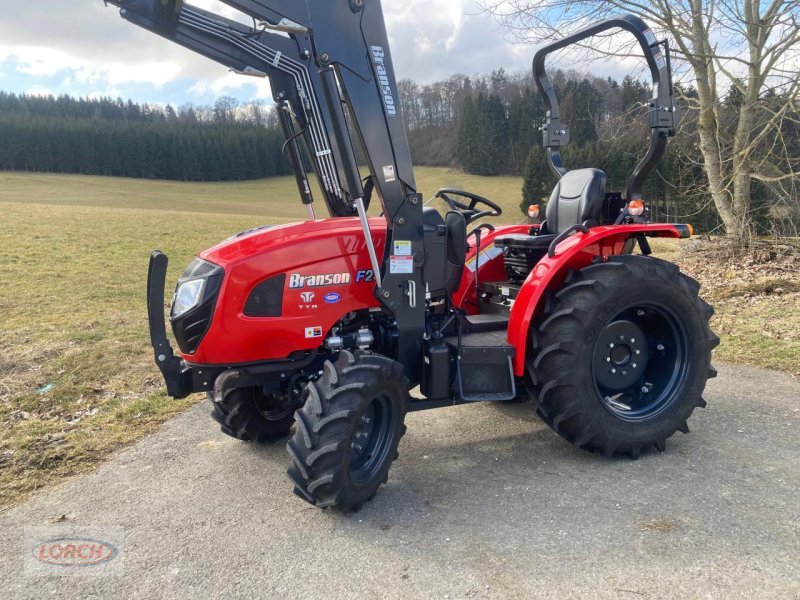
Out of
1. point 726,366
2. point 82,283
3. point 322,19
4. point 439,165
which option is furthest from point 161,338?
point 439,165

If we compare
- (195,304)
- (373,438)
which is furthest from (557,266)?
(195,304)

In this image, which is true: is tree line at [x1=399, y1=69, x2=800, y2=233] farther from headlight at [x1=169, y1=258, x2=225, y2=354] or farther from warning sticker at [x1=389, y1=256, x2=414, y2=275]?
headlight at [x1=169, y1=258, x2=225, y2=354]

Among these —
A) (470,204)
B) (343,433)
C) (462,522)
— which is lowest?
(462,522)

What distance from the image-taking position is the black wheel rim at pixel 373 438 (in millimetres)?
3293

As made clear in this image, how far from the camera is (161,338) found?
3.34 meters

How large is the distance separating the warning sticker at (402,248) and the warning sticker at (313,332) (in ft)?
1.99

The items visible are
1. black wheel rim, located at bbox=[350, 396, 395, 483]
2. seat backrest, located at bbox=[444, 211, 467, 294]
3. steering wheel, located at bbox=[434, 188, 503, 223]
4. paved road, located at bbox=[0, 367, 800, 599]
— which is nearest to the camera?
paved road, located at bbox=[0, 367, 800, 599]

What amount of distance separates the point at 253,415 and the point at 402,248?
1.48 m

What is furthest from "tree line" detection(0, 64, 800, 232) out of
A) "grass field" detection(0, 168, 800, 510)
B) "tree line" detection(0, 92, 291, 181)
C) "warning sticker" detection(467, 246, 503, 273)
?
"warning sticker" detection(467, 246, 503, 273)

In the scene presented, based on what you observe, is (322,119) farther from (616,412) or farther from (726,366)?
(726,366)

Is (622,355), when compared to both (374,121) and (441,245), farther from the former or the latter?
(374,121)

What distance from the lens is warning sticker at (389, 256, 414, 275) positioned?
3530 mm

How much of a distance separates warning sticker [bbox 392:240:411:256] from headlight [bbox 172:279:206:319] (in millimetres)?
1057

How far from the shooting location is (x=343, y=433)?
2977mm
